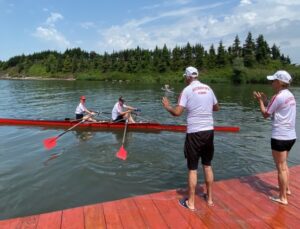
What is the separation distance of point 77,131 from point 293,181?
12906 mm

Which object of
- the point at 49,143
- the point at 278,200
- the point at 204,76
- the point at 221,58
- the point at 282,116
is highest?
the point at 221,58

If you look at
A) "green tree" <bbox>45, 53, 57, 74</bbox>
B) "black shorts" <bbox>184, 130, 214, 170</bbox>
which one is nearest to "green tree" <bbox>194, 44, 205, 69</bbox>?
"green tree" <bbox>45, 53, 57, 74</bbox>

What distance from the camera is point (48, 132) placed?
1775cm

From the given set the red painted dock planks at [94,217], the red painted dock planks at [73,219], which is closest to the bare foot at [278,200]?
the red painted dock planks at [94,217]

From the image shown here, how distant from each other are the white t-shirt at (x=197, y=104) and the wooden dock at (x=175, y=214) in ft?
5.32

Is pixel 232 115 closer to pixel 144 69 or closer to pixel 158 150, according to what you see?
pixel 158 150

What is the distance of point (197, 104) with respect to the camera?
5688mm

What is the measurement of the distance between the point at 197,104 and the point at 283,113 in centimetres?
175

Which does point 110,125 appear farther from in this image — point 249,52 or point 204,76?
point 249,52

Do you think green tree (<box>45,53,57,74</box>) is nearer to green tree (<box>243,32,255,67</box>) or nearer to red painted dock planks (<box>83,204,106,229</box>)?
green tree (<box>243,32,255,67</box>)

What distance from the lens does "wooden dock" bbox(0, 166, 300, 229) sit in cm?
545

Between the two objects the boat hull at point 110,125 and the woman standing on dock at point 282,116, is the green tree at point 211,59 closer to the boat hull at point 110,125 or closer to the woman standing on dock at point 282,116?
the boat hull at point 110,125

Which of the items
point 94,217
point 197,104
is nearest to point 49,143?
point 94,217

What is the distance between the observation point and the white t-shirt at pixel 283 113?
592 cm
